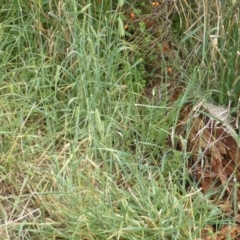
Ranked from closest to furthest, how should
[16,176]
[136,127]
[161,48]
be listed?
[16,176] < [136,127] < [161,48]

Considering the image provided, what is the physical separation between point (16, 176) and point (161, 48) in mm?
1015

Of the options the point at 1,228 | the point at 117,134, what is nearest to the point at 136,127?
the point at 117,134

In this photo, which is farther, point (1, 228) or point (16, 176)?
point (16, 176)

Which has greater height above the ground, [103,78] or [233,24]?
[233,24]

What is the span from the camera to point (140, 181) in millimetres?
2936

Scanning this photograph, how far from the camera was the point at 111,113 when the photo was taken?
3.29 m

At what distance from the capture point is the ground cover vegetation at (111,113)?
9.34 feet

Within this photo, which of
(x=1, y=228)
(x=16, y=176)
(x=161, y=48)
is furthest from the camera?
(x=161, y=48)

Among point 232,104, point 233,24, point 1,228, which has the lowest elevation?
point 1,228

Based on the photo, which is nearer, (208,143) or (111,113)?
(208,143)

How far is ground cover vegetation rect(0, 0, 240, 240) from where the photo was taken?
2848 millimetres

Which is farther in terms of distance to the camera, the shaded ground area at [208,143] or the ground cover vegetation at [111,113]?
the shaded ground area at [208,143]

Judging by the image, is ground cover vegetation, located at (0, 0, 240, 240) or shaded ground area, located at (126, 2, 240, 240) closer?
ground cover vegetation, located at (0, 0, 240, 240)

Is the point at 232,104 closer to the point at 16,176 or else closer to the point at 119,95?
the point at 119,95
